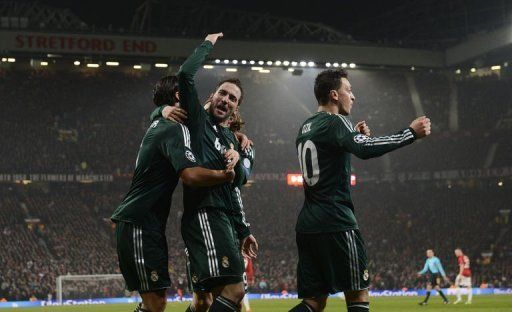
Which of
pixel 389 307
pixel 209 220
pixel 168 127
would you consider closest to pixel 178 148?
pixel 168 127

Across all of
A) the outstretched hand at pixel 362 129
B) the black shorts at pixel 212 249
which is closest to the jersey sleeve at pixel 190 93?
the black shorts at pixel 212 249

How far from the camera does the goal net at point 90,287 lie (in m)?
29.8

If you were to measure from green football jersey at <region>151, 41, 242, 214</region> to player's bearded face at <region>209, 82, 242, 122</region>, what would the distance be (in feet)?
0.37

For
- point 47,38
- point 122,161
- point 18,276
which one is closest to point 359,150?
point 18,276

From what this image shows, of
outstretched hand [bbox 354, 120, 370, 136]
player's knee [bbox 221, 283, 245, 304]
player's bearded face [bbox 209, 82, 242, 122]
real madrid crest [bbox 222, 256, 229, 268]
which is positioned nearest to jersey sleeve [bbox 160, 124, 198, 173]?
player's bearded face [bbox 209, 82, 242, 122]

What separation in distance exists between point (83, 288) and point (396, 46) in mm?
20150

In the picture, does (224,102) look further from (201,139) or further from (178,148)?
(178,148)

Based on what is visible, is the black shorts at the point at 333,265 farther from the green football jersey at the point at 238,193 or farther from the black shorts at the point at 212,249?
the black shorts at the point at 212,249

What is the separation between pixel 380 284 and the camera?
3578 centimetres

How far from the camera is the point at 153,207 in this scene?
242 inches

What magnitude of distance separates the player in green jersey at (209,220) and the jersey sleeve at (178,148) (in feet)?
0.35

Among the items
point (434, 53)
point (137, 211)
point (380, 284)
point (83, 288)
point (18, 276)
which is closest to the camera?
point (137, 211)

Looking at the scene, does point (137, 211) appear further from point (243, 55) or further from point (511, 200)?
point (511, 200)

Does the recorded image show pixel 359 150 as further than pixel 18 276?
No
